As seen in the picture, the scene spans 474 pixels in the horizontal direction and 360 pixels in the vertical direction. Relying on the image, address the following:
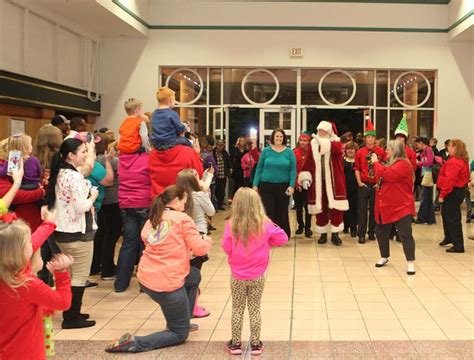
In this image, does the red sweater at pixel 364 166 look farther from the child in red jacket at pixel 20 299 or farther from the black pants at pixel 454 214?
the child in red jacket at pixel 20 299

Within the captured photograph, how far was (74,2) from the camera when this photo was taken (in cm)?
1128

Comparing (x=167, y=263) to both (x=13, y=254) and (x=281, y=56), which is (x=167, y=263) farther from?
(x=281, y=56)

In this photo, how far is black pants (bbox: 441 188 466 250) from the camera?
Result: 848 cm

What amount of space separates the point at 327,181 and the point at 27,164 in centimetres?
519

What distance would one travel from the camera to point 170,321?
4.41 m

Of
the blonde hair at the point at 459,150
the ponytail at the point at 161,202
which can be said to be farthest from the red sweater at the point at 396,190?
the ponytail at the point at 161,202

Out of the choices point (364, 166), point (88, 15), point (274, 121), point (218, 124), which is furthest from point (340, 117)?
point (88, 15)

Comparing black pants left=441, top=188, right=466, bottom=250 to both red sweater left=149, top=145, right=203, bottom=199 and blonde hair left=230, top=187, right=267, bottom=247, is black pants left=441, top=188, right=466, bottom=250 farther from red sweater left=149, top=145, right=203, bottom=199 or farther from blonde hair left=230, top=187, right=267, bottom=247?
blonde hair left=230, top=187, right=267, bottom=247

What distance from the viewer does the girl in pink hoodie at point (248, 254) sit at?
426 cm

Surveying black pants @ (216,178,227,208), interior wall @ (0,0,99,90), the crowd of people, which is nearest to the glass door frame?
black pants @ (216,178,227,208)

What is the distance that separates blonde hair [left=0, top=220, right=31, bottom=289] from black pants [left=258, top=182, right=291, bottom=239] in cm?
629

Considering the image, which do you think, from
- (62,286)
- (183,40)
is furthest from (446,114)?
(62,286)

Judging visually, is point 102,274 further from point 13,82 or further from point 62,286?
point 13,82

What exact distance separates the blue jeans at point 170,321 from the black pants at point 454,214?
5209 mm
